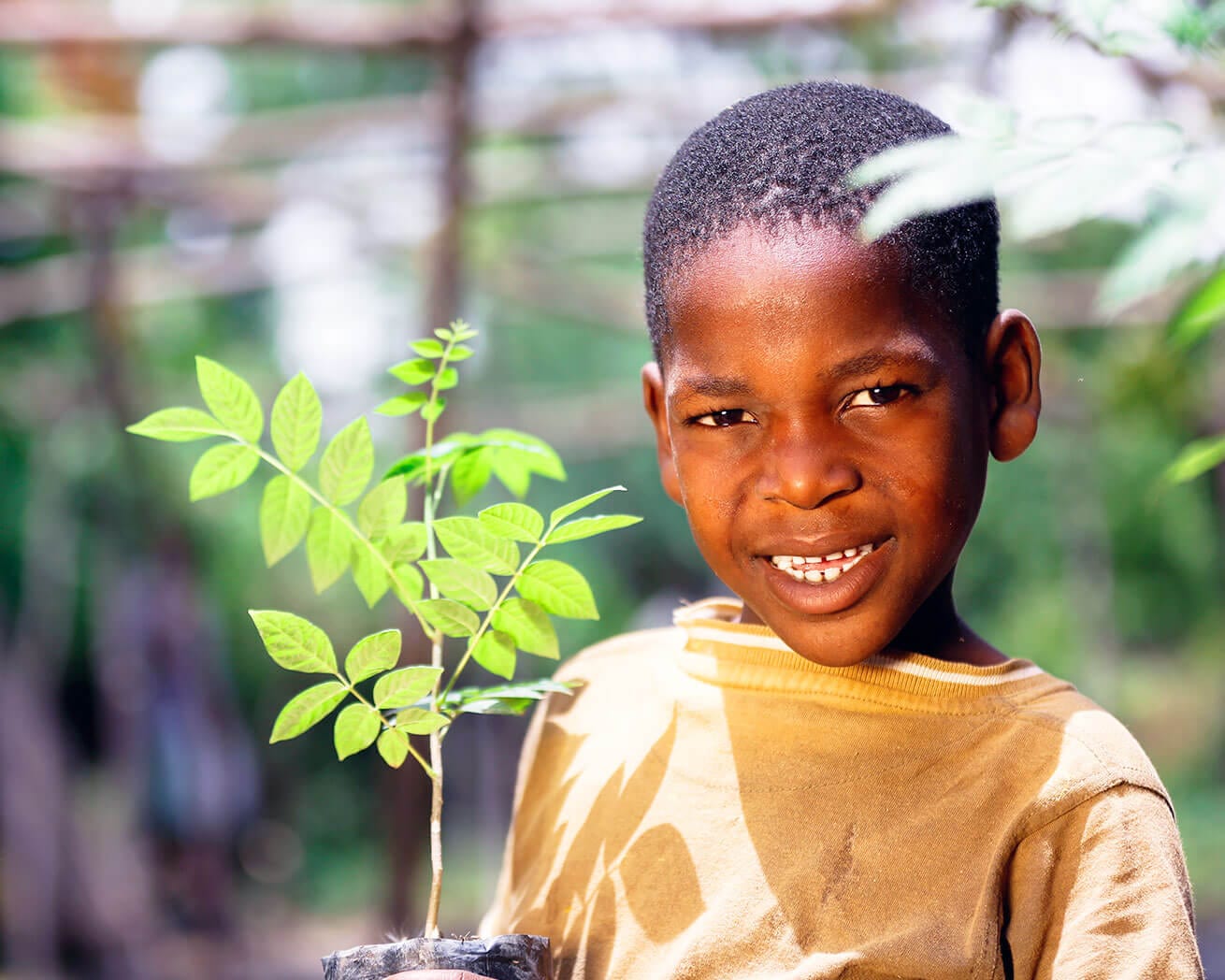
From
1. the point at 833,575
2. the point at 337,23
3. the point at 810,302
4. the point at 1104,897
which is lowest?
the point at 1104,897

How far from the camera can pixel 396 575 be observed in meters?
1.18

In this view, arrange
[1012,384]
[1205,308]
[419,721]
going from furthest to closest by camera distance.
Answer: [1012,384], [419,721], [1205,308]

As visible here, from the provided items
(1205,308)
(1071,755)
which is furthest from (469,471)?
(1205,308)

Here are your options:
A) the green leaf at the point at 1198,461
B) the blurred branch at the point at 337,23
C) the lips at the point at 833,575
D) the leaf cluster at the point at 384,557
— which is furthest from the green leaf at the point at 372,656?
the blurred branch at the point at 337,23

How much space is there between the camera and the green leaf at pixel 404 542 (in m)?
1.16

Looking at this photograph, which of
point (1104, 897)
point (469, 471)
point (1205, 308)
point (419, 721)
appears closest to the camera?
point (1205, 308)

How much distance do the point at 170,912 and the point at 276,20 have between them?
6905 millimetres

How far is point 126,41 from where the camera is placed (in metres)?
3.86

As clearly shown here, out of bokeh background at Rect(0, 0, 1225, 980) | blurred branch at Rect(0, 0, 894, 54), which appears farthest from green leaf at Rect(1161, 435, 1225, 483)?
blurred branch at Rect(0, 0, 894, 54)

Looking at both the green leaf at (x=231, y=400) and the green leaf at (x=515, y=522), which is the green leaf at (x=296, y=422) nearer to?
the green leaf at (x=231, y=400)

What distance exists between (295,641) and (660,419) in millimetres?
436

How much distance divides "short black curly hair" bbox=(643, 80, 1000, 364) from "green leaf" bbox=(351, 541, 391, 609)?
313mm

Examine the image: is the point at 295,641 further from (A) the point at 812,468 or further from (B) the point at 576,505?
(A) the point at 812,468

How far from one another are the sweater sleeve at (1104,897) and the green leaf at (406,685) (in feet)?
1.55
